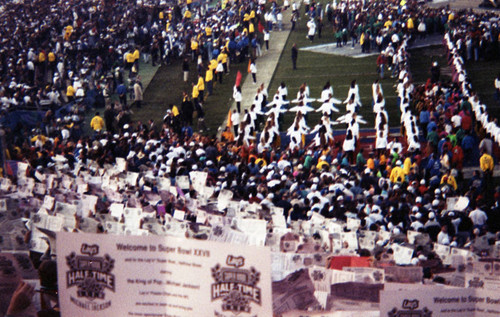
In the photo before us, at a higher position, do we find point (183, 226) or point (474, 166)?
point (183, 226)

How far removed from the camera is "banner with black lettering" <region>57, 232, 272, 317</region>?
567 centimetres

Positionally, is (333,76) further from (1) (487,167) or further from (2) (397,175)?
(2) (397,175)

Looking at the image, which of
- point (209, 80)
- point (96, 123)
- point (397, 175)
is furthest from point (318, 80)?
point (397, 175)

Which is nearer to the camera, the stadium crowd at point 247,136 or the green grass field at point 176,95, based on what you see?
the stadium crowd at point 247,136

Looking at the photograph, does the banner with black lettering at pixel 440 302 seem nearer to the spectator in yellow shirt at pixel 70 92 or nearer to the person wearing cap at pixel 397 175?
the person wearing cap at pixel 397 175

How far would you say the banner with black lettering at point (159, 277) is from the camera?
223 inches

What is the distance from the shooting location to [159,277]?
5840 mm

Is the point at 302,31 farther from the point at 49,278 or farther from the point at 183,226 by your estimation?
the point at 49,278

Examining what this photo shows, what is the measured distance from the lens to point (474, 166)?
1989 centimetres

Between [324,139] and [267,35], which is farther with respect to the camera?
[267,35]

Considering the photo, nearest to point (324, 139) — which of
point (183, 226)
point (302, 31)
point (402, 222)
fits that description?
point (402, 222)

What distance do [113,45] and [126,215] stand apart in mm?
22558

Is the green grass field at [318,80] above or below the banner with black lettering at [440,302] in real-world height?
below

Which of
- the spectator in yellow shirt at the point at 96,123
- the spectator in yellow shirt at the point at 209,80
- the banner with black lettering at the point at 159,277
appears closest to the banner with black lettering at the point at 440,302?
the banner with black lettering at the point at 159,277
